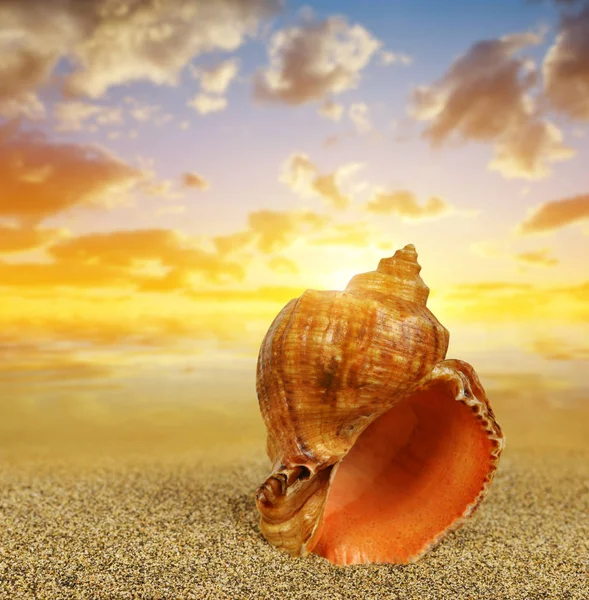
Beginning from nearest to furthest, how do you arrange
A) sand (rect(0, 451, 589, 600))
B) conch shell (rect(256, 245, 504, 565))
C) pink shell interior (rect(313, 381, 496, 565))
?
1. sand (rect(0, 451, 589, 600))
2. conch shell (rect(256, 245, 504, 565))
3. pink shell interior (rect(313, 381, 496, 565))

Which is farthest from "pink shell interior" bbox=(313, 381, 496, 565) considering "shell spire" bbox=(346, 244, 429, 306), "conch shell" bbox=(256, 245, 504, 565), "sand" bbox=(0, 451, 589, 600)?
"shell spire" bbox=(346, 244, 429, 306)

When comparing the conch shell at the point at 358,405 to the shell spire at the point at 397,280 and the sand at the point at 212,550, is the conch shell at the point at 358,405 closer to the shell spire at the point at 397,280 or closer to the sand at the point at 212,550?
the shell spire at the point at 397,280

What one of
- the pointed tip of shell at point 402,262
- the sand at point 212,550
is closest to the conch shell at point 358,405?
the pointed tip of shell at point 402,262

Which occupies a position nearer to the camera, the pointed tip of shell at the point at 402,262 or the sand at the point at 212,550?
the sand at the point at 212,550

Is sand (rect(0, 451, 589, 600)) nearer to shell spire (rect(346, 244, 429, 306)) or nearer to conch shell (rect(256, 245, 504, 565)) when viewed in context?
conch shell (rect(256, 245, 504, 565))

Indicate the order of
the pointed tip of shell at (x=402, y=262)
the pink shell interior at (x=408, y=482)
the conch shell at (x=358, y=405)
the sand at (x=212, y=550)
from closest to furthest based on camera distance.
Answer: the sand at (x=212, y=550)
the conch shell at (x=358, y=405)
the pink shell interior at (x=408, y=482)
the pointed tip of shell at (x=402, y=262)

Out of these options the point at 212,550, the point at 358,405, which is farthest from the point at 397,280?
the point at 212,550

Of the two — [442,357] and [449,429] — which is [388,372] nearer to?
[442,357]

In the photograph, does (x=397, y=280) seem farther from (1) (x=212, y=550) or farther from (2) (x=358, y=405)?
(1) (x=212, y=550)
